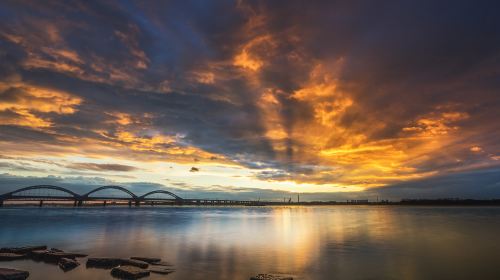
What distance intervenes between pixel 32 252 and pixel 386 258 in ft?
90.8

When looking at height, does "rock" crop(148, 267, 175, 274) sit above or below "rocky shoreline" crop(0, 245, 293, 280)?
below

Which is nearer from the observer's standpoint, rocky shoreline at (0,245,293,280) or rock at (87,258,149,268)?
rocky shoreline at (0,245,293,280)

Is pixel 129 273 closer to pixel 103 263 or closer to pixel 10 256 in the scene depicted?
pixel 103 263

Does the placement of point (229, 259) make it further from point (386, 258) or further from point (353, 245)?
point (353, 245)

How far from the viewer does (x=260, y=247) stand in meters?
33.3

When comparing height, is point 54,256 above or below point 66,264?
above

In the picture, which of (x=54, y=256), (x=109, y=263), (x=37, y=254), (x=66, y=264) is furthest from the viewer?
(x=37, y=254)

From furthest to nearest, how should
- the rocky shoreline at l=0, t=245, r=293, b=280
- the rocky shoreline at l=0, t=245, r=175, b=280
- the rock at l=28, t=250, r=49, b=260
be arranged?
1. the rock at l=28, t=250, r=49, b=260
2. the rocky shoreline at l=0, t=245, r=175, b=280
3. the rocky shoreline at l=0, t=245, r=293, b=280

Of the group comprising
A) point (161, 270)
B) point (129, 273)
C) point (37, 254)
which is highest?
point (37, 254)

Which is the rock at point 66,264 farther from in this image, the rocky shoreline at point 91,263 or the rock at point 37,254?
the rock at point 37,254

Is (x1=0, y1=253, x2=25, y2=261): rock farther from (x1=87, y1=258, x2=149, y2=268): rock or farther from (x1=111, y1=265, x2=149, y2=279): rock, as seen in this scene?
(x1=111, y1=265, x2=149, y2=279): rock

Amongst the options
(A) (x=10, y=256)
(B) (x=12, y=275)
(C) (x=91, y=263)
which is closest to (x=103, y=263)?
(C) (x=91, y=263)

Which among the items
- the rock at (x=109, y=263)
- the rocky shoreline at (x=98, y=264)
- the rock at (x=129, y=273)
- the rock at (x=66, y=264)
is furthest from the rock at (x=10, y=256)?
the rock at (x=129, y=273)

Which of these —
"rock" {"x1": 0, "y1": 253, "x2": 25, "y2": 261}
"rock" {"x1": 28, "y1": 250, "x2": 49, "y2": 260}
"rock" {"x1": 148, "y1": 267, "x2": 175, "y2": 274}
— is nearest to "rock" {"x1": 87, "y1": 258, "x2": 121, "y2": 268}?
"rock" {"x1": 148, "y1": 267, "x2": 175, "y2": 274}
